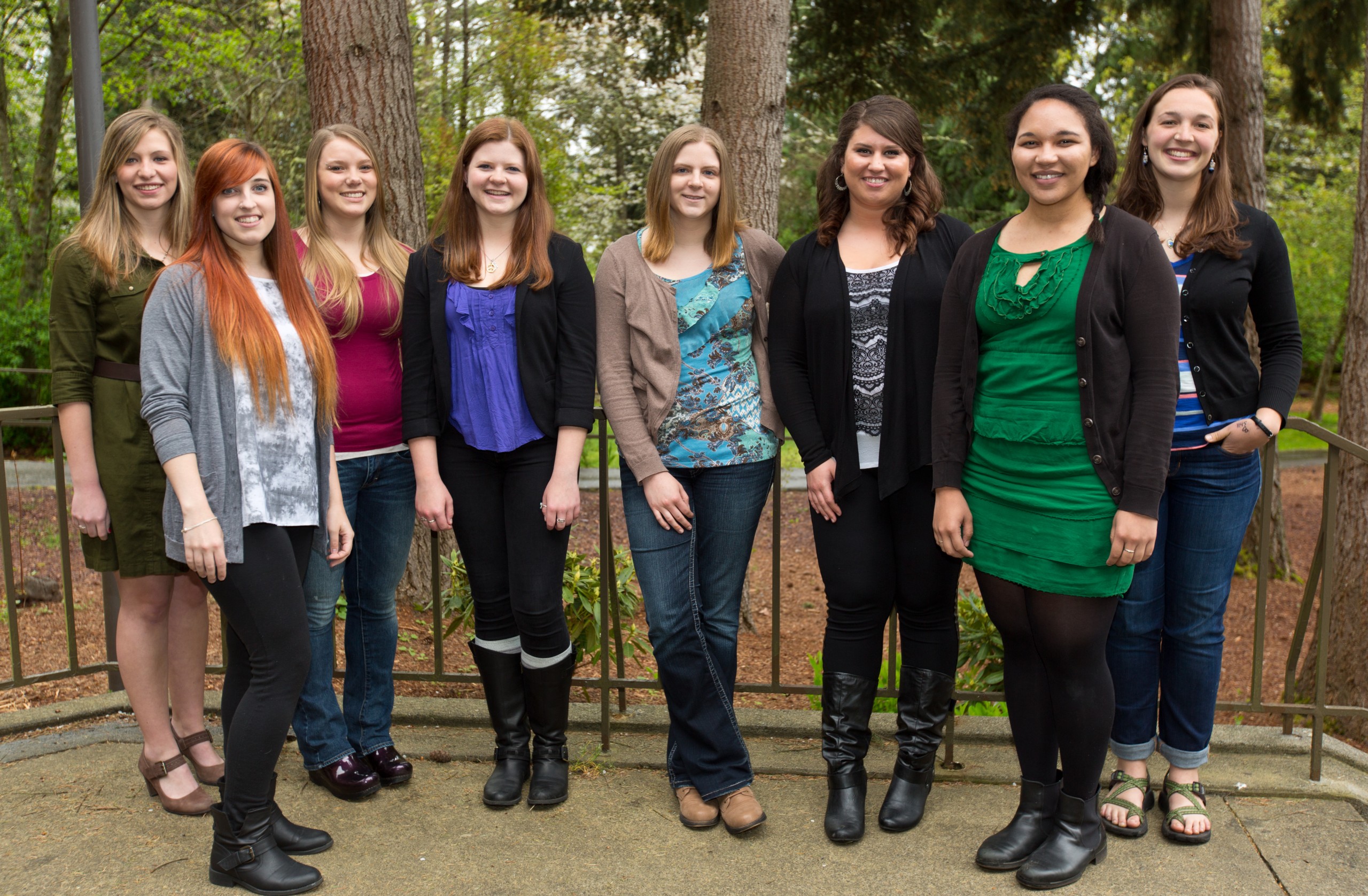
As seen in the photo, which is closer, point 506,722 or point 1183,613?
point 1183,613

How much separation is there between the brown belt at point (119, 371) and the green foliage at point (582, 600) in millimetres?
1301

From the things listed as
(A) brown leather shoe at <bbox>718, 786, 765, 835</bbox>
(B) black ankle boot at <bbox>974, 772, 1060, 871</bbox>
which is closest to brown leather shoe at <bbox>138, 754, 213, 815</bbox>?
(A) brown leather shoe at <bbox>718, 786, 765, 835</bbox>

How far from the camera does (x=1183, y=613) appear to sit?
292 centimetres

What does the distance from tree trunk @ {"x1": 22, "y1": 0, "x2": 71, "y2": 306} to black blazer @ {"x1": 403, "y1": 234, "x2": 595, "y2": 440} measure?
1202 centimetres

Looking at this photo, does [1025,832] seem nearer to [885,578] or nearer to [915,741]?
[915,741]

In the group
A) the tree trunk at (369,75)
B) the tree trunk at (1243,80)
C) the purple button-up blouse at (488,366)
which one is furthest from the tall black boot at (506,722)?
the tree trunk at (1243,80)

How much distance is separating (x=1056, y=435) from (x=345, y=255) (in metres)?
2.06

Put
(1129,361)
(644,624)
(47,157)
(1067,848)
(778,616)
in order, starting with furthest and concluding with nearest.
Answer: (47,157), (644,624), (778,616), (1067,848), (1129,361)

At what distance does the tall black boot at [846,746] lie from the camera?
297 centimetres

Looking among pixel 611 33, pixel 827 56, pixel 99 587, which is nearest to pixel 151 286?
pixel 99 587

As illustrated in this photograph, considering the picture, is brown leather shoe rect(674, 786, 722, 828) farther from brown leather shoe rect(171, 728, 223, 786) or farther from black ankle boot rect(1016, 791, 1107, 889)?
brown leather shoe rect(171, 728, 223, 786)

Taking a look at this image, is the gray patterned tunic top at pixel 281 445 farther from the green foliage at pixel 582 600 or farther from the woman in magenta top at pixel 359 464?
the green foliage at pixel 582 600

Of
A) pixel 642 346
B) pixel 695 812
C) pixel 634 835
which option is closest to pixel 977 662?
pixel 695 812

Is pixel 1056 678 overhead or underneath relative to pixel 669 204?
underneath
